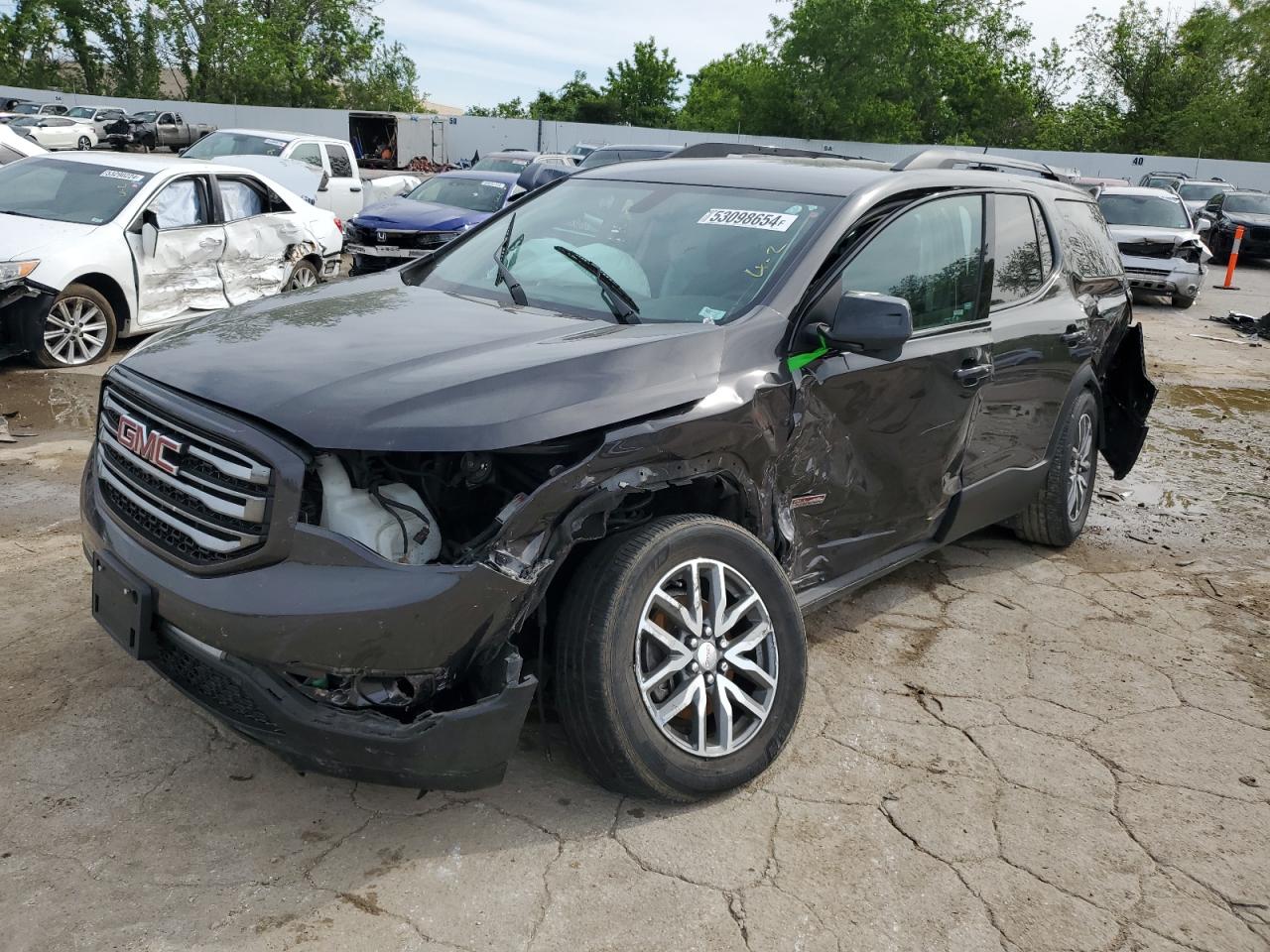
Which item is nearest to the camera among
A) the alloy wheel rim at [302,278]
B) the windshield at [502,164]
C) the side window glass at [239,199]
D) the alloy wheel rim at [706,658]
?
the alloy wheel rim at [706,658]

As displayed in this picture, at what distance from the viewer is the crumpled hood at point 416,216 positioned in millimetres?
12781

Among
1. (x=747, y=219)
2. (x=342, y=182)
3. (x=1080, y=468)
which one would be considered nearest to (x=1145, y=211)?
(x=342, y=182)

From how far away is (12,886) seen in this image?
2551mm

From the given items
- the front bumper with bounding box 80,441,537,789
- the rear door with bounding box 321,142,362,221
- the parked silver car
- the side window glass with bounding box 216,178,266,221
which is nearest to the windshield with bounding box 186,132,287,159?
the rear door with bounding box 321,142,362,221

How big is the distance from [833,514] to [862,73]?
53.3 metres

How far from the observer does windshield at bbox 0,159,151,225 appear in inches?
327

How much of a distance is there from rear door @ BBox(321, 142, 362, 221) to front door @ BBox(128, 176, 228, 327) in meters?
7.06

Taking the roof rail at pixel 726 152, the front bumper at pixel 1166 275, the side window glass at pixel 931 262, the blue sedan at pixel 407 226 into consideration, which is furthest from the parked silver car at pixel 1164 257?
the side window glass at pixel 931 262

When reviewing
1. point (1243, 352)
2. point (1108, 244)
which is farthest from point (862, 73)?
point (1108, 244)

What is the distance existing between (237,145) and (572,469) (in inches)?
609

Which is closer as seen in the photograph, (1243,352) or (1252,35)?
(1243,352)

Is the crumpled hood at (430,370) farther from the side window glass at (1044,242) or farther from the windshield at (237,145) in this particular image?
the windshield at (237,145)

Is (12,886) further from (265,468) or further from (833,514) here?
(833,514)

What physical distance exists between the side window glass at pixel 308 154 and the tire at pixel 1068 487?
13.4 m
